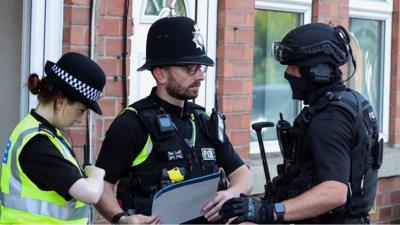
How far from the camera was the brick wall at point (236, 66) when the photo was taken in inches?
215

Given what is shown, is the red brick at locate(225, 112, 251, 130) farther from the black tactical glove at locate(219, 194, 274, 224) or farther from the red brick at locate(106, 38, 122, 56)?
the black tactical glove at locate(219, 194, 274, 224)

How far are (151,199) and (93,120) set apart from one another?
1.27 m

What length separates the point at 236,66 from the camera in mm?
5543

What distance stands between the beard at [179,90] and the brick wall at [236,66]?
1.80 meters

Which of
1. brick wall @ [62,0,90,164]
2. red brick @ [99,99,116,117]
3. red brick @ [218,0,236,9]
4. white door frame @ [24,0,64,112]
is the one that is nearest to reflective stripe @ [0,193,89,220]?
Result: brick wall @ [62,0,90,164]

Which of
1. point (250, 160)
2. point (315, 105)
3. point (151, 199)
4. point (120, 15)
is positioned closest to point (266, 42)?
point (250, 160)

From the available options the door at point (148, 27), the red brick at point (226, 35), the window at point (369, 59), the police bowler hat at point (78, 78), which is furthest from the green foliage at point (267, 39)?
the police bowler hat at point (78, 78)

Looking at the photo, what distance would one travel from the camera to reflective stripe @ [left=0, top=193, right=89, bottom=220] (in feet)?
10.4

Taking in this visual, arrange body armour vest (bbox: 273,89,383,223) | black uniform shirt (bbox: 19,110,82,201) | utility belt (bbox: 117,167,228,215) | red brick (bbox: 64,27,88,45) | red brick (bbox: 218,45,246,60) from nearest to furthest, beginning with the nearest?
black uniform shirt (bbox: 19,110,82,201), utility belt (bbox: 117,167,228,215), body armour vest (bbox: 273,89,383,223), red brick (bbox: 64,27,88,45), red brick (bbox: 218,45,246,60)

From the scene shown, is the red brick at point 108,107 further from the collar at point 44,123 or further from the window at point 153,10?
the collar at point 44,123

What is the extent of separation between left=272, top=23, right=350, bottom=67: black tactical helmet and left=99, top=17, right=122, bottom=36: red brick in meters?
1.32

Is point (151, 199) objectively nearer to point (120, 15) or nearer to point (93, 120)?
point (93, 120)

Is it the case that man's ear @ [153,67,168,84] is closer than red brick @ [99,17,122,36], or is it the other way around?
man's ear @ [153,67,168,84]

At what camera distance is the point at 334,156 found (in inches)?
136
